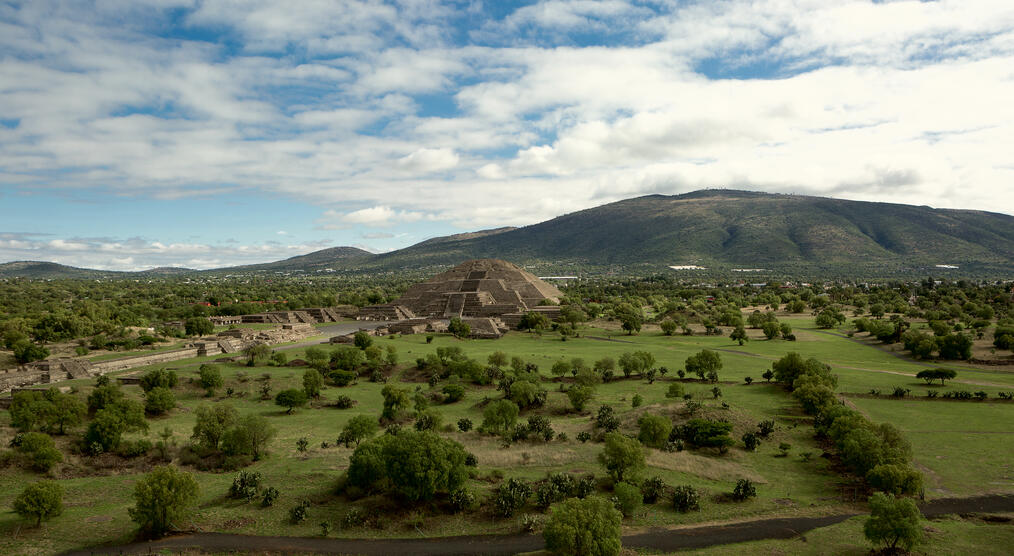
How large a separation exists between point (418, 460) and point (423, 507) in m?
2.77

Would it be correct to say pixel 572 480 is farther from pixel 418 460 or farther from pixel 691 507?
pixel 418 460

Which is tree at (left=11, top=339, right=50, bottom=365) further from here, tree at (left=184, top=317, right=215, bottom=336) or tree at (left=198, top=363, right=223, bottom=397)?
tree at (left=198, top=363, right=223, bottom=397)

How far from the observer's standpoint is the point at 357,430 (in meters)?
33.5

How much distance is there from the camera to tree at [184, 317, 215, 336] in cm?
7854

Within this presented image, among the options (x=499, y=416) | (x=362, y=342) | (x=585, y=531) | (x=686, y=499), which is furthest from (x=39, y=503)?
(x=362, y=342)

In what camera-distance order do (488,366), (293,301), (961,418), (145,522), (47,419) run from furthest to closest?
(293,301)
(488,366)
(961,418)
(47,419)
(145,522)

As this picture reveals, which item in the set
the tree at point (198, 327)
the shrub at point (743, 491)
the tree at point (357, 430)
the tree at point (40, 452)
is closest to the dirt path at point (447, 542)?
the shrub at point (743, 491)

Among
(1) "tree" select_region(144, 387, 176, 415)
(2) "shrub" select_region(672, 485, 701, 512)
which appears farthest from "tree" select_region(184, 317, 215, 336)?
(2) "shrub" select_region(672, 485, 701, 512)

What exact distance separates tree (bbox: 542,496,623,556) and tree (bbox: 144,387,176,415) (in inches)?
1370

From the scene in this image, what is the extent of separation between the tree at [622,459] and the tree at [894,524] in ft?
33.5

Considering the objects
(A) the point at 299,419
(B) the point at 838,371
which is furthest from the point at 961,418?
(A) the point at 299,419

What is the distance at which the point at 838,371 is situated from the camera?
5531 centimetres

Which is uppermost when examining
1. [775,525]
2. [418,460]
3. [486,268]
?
[486,268]

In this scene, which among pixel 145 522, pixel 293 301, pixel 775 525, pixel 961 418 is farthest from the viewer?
pixel 293 301
